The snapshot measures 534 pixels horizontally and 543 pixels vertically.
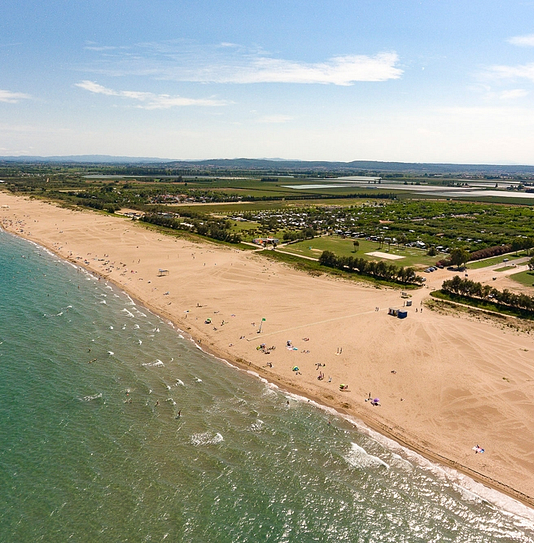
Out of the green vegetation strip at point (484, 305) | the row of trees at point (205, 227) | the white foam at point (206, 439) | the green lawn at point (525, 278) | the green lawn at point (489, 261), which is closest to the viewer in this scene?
the white foam at point (206, 439)

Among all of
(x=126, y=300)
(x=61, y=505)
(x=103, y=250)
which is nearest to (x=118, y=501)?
(x=61, y=505)

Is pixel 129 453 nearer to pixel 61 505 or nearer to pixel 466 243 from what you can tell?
pixel 61 505

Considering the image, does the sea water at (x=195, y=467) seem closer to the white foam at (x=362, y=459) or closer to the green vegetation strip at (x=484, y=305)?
the white foam at (x=362, y=459)

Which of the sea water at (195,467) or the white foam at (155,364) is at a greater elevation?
the white foam at (155,364)

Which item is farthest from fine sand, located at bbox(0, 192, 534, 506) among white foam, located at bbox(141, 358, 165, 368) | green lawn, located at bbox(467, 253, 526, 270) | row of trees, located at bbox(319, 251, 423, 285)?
green lawn, located at bbox(467, 253, 526, 270)

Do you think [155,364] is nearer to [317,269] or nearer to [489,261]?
[317,269]

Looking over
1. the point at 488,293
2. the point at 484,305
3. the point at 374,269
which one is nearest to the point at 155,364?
the point at 374,269

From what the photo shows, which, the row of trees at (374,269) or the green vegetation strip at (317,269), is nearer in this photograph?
the green vegetation strip at (317,269)

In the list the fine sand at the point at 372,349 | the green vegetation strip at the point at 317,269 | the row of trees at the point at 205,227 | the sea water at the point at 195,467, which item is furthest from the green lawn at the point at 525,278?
the row of trees at the point at 205,227
